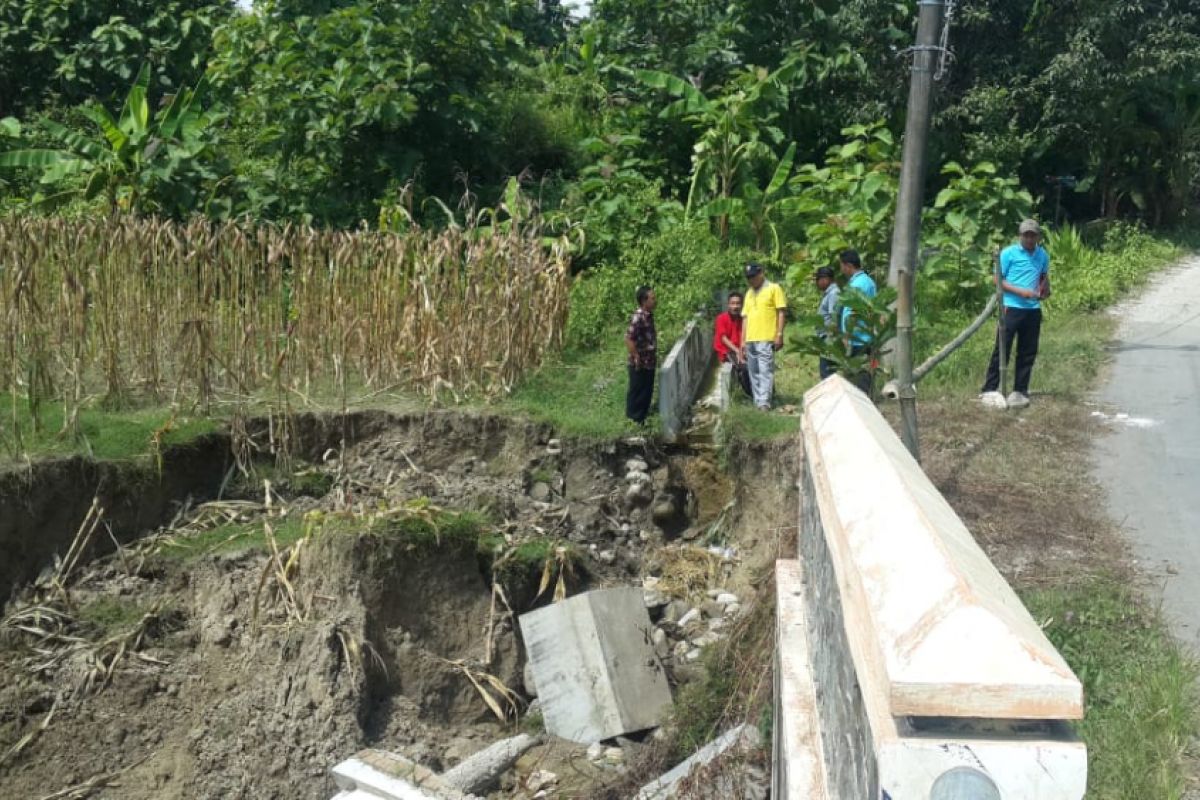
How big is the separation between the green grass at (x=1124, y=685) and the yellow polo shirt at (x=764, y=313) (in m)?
4.30

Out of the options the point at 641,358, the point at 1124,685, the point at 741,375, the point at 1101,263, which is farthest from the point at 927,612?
the point at 1101,263

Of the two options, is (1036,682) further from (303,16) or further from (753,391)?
(303,16)

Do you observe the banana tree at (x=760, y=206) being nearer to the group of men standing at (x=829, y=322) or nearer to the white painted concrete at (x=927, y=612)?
the group of men standing at (x=829, y=322)

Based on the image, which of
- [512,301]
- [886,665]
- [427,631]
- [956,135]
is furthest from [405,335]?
[956,135]

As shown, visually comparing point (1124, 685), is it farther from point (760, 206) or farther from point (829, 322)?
point (760, 206)

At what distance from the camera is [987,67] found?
16359mm

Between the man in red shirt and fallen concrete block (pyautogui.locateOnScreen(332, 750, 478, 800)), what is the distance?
5113 mm

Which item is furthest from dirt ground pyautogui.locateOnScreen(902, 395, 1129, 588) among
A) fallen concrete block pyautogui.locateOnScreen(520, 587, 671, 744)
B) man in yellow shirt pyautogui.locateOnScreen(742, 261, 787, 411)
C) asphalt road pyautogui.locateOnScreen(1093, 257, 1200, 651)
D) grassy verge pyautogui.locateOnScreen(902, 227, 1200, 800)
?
fallen concrete block pyautogui.locateOnScreen(520, 587, 671, 744)

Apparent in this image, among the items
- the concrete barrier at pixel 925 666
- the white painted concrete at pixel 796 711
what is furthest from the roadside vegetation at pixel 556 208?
the concrete barrier at pixel 925 666

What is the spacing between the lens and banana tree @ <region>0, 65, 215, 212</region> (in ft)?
43.7

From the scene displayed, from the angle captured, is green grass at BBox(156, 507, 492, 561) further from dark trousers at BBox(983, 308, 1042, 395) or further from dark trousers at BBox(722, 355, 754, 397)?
dark trousers at BBox(983, 308, 1042, 395)

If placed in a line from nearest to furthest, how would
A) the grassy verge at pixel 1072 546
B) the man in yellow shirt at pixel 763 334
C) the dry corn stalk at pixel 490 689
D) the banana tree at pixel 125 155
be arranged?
the grassy verge at pixel 1072 546, the dry corn stalk at pixel 490 689, the man in yellow shirt at pixel 763 334, the banana tree at pixel 125 155

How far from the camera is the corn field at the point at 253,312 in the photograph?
30.0 feet

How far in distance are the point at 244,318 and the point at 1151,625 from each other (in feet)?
22.3
